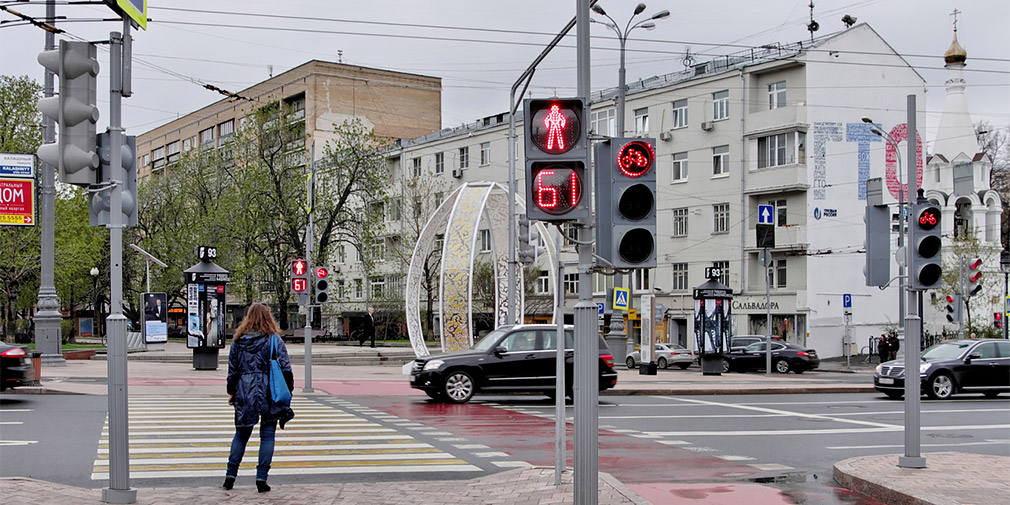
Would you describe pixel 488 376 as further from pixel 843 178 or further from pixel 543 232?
pixel 843 178

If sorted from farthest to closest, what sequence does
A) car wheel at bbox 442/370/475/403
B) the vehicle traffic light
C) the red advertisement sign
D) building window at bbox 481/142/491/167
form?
building window at bbox 481/142/491/167 < the red advertisement sign < car wheel at bbox 442/370/475/403 < the vehicle traffic light

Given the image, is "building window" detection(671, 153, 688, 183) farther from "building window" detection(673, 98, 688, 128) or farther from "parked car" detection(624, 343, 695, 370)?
"parked car" detection(624, 343, 695, 370)

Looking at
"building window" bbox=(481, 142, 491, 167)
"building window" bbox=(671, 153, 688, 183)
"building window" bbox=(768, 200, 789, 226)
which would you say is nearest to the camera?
"building window" bbox=(768, 200, 789, 226)

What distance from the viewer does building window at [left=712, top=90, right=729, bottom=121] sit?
48938 mm

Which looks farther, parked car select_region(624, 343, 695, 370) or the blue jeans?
parked car select_region(624, 343, 695, 370)

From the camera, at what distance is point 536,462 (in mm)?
11367

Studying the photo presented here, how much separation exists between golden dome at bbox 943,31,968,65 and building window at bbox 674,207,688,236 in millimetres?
22323

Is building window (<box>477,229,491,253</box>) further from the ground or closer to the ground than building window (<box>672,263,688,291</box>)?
further from the ground

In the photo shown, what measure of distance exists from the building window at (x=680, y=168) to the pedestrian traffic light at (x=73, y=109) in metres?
45.3

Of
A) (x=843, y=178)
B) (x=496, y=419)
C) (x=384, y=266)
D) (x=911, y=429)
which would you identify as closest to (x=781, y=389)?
(x=496, y=419)

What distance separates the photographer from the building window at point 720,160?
49250 millimetres

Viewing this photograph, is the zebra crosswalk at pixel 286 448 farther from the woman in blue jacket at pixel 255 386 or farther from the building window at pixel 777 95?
the building window at pixel 777 95

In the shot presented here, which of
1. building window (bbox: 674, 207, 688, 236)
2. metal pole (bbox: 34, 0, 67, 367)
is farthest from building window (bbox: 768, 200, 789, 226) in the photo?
metal pole (bbox: 34, 0, 67, 367)

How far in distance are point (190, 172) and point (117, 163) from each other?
52157 millimetres
